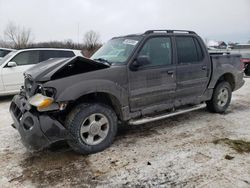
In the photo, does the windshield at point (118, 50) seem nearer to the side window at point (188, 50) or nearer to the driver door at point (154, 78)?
the driver door at point (154, 78)

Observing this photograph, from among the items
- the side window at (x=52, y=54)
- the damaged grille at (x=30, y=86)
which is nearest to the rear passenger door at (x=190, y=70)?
the damaged grille at (x=30, y=86)

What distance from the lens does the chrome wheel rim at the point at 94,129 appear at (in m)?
3.51

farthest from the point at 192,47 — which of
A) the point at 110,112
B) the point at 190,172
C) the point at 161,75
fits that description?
the point at 190,172

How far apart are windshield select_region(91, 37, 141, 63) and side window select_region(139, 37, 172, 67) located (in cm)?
21

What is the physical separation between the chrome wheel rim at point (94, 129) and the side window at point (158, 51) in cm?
129

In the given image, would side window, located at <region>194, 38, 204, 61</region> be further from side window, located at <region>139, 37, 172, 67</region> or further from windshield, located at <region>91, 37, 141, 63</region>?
windshield, located at <region>91, 37, 141, 63</region>

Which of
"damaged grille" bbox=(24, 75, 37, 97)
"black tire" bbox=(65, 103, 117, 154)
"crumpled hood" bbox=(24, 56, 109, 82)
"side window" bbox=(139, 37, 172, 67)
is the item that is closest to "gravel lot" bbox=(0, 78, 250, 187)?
"black tire" bbox=(65, 103, 117, 154)

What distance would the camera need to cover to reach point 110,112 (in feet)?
12.2

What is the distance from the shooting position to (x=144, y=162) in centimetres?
329

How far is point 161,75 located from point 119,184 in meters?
2.10

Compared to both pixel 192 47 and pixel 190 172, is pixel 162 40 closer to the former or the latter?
pixel 192 47

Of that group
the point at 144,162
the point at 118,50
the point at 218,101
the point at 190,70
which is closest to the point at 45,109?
the point at 144,162

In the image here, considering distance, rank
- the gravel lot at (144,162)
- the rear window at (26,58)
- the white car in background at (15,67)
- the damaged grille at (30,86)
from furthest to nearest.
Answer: the rear window at (26,58), the white car in background at (15,67), the damaged grille at (30,86), the gravel lot at (144,162)

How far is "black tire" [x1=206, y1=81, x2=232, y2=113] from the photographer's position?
5307mm
